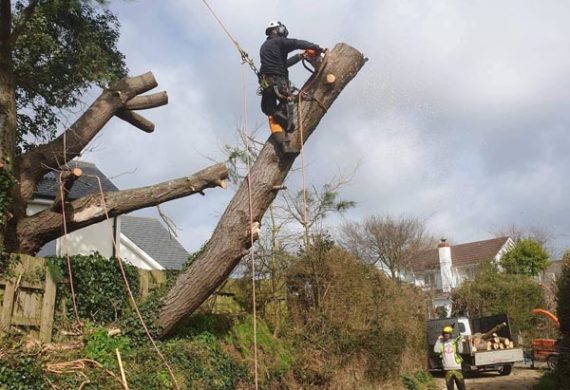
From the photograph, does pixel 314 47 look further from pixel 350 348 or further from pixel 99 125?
pixel 350 348

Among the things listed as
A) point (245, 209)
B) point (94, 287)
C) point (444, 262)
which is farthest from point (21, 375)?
point (444, 262)

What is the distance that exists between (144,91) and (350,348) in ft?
22.9

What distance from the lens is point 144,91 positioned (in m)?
12.0

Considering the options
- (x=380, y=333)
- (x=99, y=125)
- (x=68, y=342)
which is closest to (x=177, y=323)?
(x=68, y=342)

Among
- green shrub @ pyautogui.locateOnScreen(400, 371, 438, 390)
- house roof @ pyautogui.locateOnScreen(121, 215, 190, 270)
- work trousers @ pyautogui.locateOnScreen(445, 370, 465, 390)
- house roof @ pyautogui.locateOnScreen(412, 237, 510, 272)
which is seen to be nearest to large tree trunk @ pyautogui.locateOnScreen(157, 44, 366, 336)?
work trousers @ pyautogui.locateOnScreen(445, 370, 465, 390)

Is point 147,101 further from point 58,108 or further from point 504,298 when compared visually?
point 504,298

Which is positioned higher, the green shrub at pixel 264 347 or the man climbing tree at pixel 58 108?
the man climbing tree at pixel 58 108

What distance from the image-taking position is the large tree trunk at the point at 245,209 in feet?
27.5

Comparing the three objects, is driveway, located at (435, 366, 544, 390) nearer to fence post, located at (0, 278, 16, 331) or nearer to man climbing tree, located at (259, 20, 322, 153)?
man climbing tree, located at (259, 20, 322, 153)

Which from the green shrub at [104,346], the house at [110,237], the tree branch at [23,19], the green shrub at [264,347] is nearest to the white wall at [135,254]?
the house at [110,237]

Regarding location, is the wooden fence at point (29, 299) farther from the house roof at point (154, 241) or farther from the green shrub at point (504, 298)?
the green shrub at point (504, 298)

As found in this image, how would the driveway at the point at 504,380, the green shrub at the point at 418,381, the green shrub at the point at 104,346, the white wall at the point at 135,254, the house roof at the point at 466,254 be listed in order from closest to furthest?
the green shrub at the point at 104,346, the green shrub at the point at 418,381, the driveway at the point at 504,380, the white wall at the point at 135,254, the house roof at the point at 466,254

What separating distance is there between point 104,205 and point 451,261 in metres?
38.5

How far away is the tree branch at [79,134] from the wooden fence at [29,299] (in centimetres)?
226
